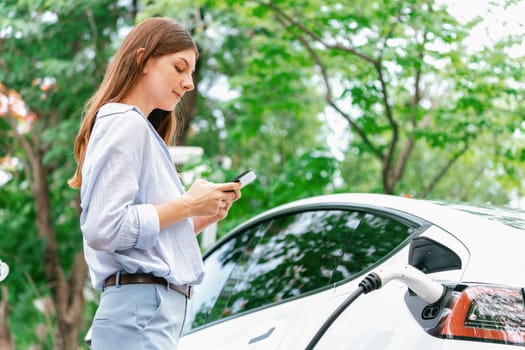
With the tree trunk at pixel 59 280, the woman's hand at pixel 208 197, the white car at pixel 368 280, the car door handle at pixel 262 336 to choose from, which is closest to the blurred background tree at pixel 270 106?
the tree trunk at pixel 59 280

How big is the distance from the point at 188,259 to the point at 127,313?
0.72 feet

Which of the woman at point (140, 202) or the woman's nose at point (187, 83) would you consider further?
the woman's nose at point (187, 83)

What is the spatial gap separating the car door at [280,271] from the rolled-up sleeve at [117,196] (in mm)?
775

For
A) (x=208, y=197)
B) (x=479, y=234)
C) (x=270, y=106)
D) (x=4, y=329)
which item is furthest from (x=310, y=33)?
(x=4, y=329)

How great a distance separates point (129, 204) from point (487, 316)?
2.96 feet

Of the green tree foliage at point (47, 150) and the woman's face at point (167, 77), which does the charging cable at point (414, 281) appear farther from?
the green tree foliage at point (47, 150)

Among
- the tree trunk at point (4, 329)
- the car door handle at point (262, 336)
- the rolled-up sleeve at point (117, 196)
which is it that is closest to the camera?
the rolled-up sleeve at point (117, 196)

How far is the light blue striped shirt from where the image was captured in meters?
1.81

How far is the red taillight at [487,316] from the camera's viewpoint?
180 centimetres

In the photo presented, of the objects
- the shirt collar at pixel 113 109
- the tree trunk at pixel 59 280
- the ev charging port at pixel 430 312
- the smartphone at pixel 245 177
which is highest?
the shirt collar at pixel 113 109

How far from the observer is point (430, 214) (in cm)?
225

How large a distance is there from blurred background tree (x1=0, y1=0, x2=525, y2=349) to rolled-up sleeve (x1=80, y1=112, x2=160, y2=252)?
12.7 ft

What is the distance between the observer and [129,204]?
1830mm

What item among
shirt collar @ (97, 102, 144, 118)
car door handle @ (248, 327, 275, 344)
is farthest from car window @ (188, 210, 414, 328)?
shirt collar @ (97, 102, 144, 118)
